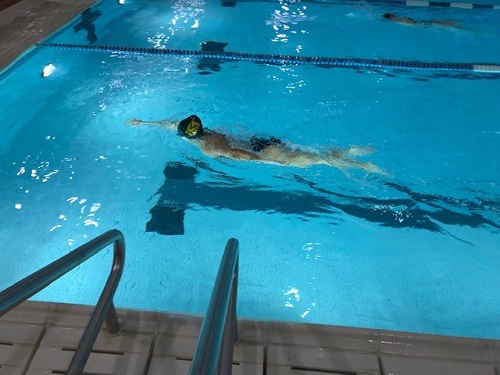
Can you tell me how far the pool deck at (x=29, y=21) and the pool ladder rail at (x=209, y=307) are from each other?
16.4 feet

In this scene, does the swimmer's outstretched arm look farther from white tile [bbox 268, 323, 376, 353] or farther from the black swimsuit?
white tile [bbox 268, 323, 376, 353]

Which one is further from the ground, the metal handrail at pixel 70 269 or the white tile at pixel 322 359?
the metal handrail at pixel 70 269

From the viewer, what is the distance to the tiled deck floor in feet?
5.57

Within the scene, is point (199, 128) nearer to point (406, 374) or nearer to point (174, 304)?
point (174, 304)

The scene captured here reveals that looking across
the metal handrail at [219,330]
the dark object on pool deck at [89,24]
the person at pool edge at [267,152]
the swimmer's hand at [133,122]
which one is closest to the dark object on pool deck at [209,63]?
the swimmer's hand at [133,122]

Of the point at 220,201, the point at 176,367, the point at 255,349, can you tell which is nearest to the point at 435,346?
the point at 255,349

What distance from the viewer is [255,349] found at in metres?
1.76

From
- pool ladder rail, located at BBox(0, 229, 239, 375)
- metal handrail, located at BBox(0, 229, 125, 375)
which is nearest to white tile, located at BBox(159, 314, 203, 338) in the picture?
metal handrail, located at BBox(0, 229, 125, 375)

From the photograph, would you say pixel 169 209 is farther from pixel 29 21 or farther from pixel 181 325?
pixel 29 21

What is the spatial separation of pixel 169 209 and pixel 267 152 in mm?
1145

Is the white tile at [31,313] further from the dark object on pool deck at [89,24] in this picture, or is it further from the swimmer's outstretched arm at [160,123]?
the dark object on pool deck at [89,24]

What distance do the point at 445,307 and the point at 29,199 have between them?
3.55 metres

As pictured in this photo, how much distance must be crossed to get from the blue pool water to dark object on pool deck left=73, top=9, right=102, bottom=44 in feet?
0.26

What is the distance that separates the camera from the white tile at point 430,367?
65.8 inches
